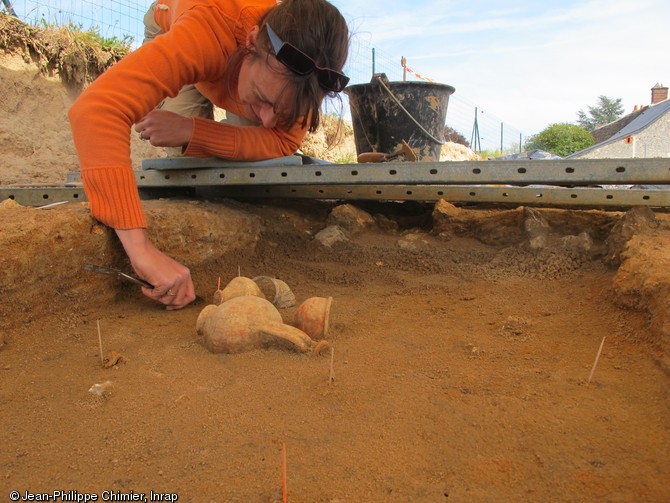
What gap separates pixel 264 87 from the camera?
7.07 feet

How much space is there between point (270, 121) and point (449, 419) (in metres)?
1.62

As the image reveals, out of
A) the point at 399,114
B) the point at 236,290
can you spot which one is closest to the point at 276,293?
the point at 236,290

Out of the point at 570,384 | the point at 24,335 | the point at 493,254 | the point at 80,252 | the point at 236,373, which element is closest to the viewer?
the point at 570,384

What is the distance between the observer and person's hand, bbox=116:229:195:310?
2.13 metres

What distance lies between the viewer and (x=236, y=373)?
1695 millimetres

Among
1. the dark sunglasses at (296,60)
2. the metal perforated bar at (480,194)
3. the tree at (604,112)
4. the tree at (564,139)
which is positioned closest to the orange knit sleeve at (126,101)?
the dark sunglasses at (296,60)

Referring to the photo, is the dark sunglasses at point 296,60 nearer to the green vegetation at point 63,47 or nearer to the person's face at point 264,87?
the person's face at point 264,87

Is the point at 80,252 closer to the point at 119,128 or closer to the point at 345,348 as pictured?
the point at 119,128

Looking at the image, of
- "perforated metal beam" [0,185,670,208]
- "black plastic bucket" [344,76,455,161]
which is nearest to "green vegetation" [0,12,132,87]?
"perforated metal beam" [0,185,670,208]

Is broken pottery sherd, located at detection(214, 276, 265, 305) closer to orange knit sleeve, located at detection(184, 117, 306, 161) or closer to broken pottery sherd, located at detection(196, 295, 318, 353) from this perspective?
broken pottery sherd, located at detection(196, 295, 318, 353)

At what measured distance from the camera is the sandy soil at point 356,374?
1200 millimetres

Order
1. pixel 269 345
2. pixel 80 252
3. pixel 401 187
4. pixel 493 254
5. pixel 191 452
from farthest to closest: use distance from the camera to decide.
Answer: pixel 401 187 < pixel 493 254 < pixel 80 252 < pixel 269 345 < pixel 191 452

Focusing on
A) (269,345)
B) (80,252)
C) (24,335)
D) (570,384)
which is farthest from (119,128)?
(570,384)

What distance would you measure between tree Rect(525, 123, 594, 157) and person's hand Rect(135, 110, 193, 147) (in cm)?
1712
